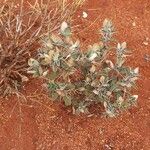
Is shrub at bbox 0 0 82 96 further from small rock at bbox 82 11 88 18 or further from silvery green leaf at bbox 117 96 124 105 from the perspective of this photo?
silvery green leaf at bbox 117 96 124 105

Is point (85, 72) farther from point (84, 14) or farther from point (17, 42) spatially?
point (84, 14)

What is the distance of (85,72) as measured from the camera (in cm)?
241

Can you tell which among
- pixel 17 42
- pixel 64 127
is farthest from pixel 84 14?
pixel 64 127

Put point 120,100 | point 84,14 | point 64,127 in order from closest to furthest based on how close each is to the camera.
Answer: point 120,100 → point 64,127 → point 84,14

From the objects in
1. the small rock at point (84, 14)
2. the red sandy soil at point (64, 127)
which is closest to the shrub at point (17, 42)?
the red sandy soil at point (64, 127)

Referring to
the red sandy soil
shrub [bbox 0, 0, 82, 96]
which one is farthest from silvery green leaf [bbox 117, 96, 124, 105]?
shrub [bbox 0, 0, 82, 96]

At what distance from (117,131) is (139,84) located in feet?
0.99

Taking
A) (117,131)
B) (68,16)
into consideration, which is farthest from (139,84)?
(68,16)

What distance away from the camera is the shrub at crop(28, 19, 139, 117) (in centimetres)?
230

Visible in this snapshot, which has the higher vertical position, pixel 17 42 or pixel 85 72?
→ pixel 17 42

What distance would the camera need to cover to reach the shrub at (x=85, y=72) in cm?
230

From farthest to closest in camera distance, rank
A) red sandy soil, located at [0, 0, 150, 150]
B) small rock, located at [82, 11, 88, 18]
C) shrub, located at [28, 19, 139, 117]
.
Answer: small rock, located at [82, 11, 88, 18]
red sandy soil, located at [0, 0, 150, 150]
shrub, located at [28, 19, 139, 117]

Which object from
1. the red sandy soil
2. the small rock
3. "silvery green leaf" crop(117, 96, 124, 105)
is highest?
the small rock

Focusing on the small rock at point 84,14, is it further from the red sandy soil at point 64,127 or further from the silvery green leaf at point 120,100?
the silvery green leaf at point 120,100
